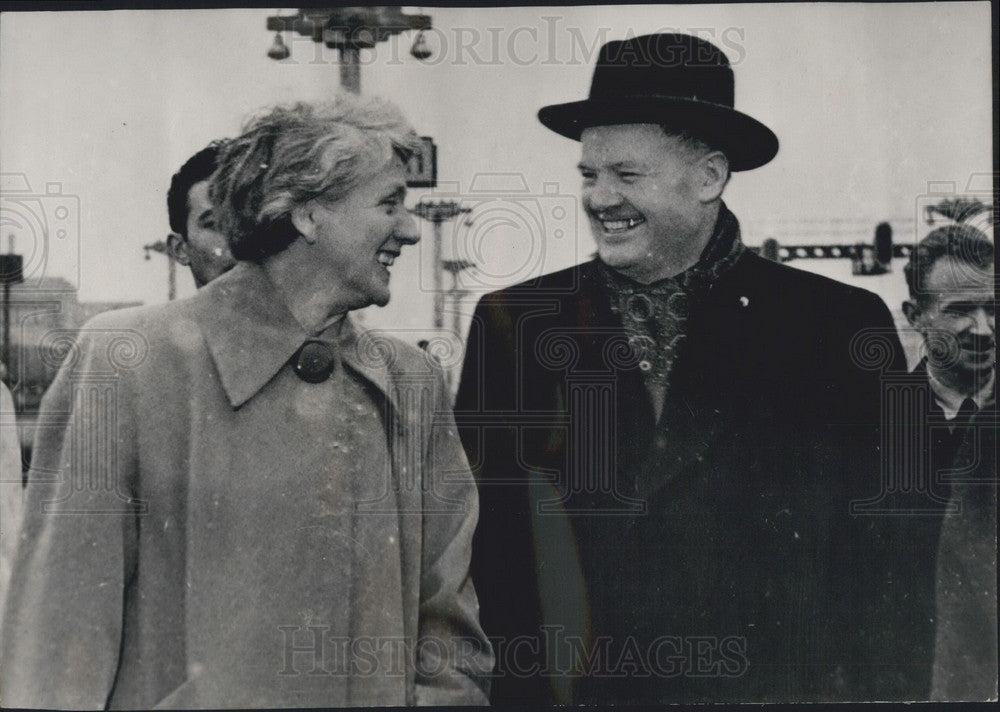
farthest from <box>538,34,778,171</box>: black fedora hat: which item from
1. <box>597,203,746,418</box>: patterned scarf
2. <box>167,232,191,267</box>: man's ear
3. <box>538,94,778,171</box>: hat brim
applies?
<box>167,232,191,267</box>: man's ear

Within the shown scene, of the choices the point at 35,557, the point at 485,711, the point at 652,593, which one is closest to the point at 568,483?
the point at 652,593

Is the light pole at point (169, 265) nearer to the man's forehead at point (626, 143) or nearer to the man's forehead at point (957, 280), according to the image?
the man's forehead at point (626, 143)

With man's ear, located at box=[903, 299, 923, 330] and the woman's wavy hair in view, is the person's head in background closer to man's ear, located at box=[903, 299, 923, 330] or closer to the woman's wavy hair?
man's ear, located at box=[903, 299, 923, 330]

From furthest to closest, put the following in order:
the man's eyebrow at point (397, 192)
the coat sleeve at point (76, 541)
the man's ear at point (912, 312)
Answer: the man's ear at point (912, 312) < the man's eyebrow at point (397, 192) < the coat sleeve at point (76, 541)

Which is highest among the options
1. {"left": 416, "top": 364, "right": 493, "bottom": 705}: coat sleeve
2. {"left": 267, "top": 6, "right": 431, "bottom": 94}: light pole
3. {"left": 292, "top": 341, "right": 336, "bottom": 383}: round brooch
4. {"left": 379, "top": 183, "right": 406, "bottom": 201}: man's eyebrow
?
{"left": 267, "top": 6, "right": 431, "bottom": 94}: light pole

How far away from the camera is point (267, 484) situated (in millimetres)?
3652

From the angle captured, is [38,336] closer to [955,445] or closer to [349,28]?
[349,28]

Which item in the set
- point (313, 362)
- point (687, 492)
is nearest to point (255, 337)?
point (313, 362)

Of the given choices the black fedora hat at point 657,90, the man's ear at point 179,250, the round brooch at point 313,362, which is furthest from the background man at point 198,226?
the black fedora hat at point 657,90

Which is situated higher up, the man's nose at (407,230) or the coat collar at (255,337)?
the man's nose at (407,230)

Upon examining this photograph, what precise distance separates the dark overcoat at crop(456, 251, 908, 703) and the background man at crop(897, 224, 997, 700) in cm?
15

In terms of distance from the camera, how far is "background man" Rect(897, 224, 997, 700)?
386cm

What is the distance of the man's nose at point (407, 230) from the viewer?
147 inches

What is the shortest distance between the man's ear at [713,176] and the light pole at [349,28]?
1.03 meters
